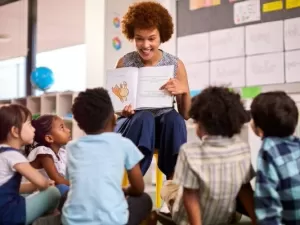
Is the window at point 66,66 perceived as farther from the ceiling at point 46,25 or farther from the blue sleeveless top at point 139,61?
the blue sleeveless top at point 139,61

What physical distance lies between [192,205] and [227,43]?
206 centimetres

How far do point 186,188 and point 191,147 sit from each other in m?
0.13

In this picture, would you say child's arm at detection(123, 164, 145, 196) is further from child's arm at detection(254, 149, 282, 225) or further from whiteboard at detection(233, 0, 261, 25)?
whiteboard at detection(233, 0, 261, 25)

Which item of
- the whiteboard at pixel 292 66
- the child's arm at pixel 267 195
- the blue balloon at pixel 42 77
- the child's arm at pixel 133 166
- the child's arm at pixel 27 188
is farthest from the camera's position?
the blue balloon at pixel 42 77

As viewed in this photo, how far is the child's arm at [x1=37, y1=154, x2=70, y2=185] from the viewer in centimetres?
177

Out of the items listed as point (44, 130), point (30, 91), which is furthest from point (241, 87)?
point (30, 91)

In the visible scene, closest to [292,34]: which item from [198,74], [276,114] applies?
[198,74]

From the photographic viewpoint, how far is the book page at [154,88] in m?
1.80

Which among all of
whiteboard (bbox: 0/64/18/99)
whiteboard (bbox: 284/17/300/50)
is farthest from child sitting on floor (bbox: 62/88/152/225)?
whiteboard (bbox: 0/64/18/99)

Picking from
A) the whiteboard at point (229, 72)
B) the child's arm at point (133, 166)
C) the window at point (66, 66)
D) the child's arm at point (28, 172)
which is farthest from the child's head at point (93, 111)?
the window at point (66, 66)

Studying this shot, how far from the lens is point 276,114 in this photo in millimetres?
1269

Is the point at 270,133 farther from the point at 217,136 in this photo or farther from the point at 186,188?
the point at 186,188

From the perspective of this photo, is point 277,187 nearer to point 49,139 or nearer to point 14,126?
point 14,126

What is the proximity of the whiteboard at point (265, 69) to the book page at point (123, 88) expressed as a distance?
1.37 metres
